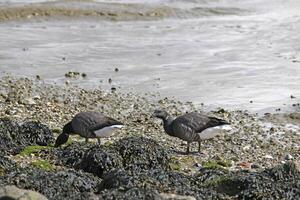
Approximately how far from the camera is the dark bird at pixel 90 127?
13281 mm

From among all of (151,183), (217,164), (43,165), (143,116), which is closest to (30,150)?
(43,165)

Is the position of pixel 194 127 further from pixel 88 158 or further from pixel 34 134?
pixel 34 134

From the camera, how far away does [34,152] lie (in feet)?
41.8

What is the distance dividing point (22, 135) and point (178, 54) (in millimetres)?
10740

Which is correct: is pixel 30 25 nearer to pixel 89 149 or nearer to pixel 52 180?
pixel 89 149

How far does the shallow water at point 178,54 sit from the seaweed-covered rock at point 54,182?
7667 mm

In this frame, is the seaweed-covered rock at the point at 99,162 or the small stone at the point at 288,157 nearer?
the seaweed-covered rock at the point at 99,162

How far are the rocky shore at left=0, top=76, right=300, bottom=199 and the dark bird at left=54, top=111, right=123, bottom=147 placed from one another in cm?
24

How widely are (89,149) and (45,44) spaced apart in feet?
43.4

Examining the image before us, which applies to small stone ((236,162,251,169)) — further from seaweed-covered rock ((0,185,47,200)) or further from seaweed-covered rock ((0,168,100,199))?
seaweed-covered rock ((0,185,47,200))

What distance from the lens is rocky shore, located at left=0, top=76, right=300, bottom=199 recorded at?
998 cm

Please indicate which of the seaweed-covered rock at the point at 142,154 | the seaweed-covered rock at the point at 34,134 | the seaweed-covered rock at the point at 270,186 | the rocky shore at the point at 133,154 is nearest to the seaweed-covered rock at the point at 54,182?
the rocky shore at the point at 133,154

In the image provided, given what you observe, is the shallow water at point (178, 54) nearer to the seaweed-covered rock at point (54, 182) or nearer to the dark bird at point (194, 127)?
the dark bird at point (194, 127)

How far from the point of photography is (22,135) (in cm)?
1355
